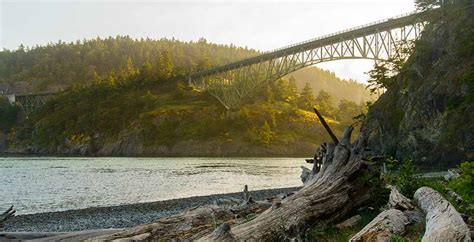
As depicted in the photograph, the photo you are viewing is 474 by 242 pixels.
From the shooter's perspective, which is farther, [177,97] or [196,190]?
[177,97]

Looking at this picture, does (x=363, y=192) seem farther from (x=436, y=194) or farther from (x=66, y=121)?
(x=66, y=121)

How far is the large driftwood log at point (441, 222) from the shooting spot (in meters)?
6.27

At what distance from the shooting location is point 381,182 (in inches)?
417

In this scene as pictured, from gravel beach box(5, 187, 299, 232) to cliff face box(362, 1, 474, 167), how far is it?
20.6 m

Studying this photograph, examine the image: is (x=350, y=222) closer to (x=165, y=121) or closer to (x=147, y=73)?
(x=165, y=121)

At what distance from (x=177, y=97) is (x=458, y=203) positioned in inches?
4432

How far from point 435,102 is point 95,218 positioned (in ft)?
97.8

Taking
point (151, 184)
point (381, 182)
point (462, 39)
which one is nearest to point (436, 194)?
point (381, 182)

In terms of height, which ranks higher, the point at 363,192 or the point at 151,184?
the point at 363,192

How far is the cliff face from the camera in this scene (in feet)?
107

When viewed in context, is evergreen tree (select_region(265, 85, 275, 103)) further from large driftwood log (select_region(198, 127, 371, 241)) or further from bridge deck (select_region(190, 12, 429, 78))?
large driftwood log (select_region(198, 127, 371, 241))

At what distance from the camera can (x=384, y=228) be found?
24.1 ft

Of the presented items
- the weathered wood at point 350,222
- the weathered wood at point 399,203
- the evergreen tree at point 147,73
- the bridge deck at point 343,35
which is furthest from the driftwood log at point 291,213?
the evergreen tree at point 147,73

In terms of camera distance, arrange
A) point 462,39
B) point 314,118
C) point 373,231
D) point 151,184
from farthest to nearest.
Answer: point 314,118, point 462,39, point 151,184, point 373,231
